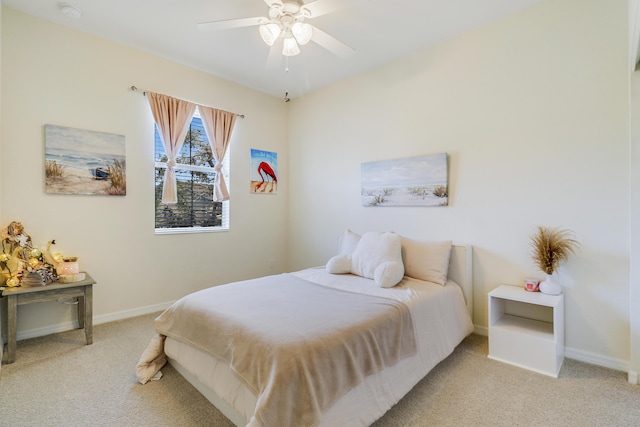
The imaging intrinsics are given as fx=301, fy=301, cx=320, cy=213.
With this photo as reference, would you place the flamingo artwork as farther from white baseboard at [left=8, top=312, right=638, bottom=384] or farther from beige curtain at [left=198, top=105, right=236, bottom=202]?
white baseboard at [left=8, top=312, right=638, bottom=384]

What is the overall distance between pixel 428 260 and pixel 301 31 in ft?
6.91

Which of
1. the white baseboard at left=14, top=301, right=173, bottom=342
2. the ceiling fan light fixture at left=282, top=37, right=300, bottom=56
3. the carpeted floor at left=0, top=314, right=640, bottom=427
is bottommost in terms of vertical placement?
the carpeted floor at left=0, top=314, right=640, bottom=427

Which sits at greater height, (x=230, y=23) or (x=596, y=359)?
(x=230, y=23)

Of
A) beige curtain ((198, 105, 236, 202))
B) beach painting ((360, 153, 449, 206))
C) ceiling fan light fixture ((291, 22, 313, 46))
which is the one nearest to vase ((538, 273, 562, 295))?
beach painting ((360, 153, 449, 206))

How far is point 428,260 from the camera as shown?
2682mm

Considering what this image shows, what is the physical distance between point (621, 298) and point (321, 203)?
3.01 meters

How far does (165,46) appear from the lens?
122 inches

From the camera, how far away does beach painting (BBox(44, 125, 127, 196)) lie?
2.72m

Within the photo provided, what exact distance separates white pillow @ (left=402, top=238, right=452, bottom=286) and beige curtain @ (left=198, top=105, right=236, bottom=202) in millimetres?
2337

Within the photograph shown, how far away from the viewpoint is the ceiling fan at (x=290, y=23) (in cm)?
199

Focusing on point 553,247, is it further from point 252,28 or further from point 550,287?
point 252,28

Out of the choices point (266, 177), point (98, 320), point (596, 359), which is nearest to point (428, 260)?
point (596, 359)

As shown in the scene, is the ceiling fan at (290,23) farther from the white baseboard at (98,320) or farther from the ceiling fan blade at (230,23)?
the white baseboard at (98,320)

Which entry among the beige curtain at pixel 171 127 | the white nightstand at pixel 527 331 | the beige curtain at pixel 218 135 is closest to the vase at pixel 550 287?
A: the white nightstand at pixel 527 331
